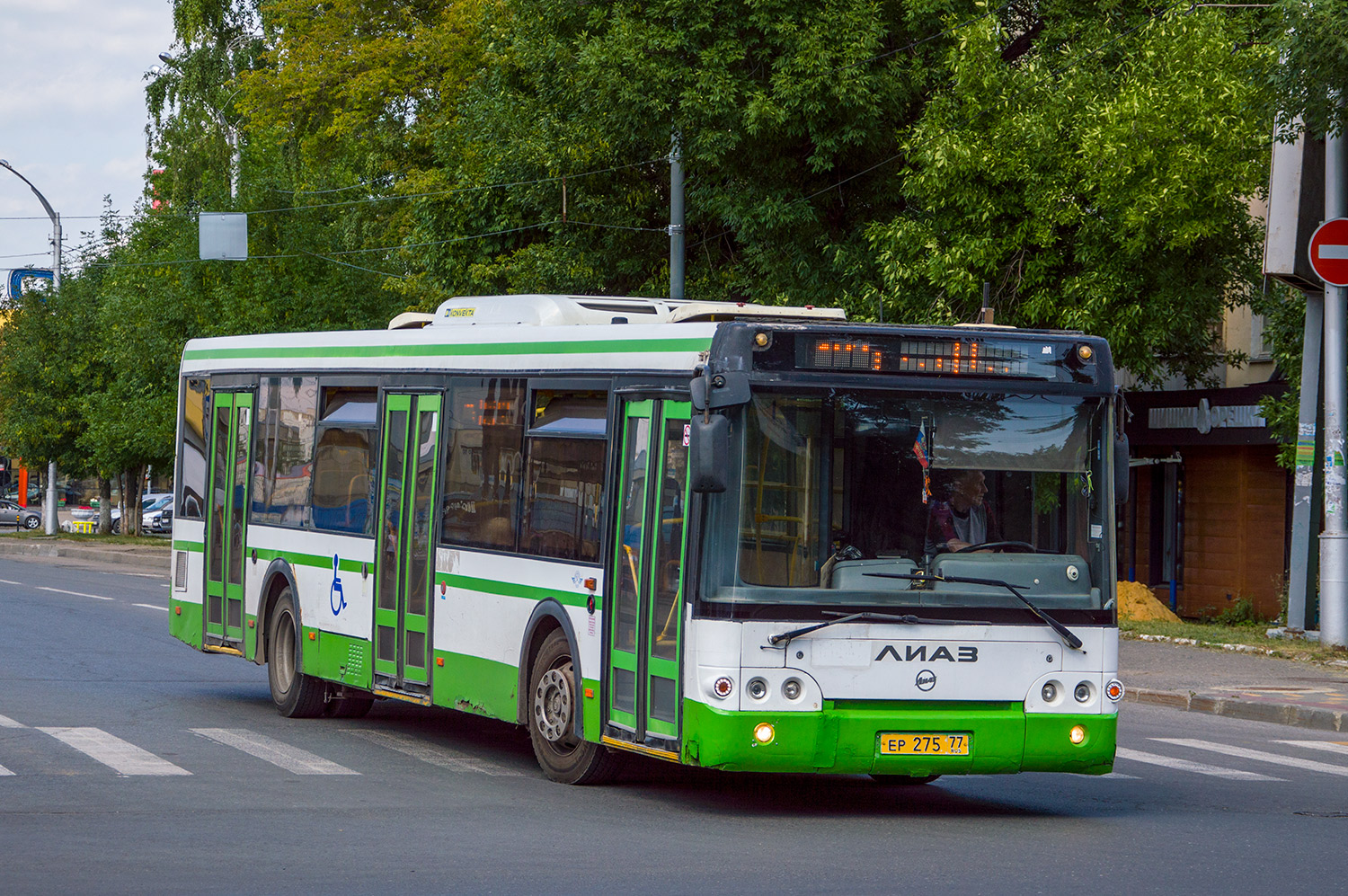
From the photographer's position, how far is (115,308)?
148 feet

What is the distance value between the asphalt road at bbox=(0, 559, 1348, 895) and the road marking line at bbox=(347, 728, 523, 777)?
0.04m

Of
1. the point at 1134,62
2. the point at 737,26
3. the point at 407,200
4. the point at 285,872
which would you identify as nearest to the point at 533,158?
the point at 737,26

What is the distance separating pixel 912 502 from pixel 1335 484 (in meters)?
12.4

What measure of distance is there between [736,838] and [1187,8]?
53.6ft

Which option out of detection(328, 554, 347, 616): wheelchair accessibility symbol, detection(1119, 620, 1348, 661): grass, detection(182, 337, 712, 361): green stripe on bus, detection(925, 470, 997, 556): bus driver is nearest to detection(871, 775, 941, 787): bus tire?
detection(925, 470, 997, 556): bus driver

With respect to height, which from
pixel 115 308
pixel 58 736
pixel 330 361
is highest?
pixel 115 308

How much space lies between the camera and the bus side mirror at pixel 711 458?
9297 millimetres

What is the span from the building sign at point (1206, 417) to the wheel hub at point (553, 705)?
18544 mm

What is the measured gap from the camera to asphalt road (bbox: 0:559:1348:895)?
8.28m

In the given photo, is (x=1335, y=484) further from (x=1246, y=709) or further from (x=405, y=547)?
(x=405, y=547)

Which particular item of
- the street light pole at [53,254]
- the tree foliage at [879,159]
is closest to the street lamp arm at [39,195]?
the street light pole at [53,254]

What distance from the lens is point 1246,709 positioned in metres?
16.5

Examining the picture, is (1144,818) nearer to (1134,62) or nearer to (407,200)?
(1134,62)

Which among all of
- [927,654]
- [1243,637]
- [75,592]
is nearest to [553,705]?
[927,654]
